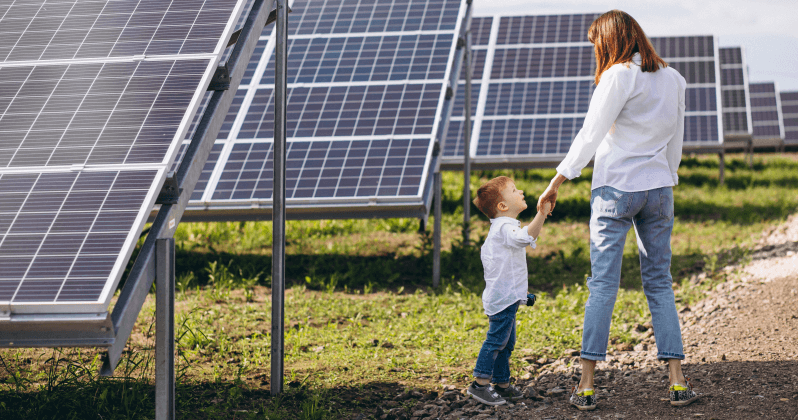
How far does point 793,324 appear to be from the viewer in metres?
5.02

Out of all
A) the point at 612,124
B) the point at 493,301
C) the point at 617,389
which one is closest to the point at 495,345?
the point at 493,301

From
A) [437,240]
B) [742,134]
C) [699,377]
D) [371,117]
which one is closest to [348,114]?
[371,117]

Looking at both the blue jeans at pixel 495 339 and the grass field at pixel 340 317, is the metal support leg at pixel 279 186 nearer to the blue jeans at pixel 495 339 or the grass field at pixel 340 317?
the grass field at pixel 340 317

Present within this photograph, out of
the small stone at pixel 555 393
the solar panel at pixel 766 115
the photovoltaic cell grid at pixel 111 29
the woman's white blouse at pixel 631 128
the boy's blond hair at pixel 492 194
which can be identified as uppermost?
the solar panel at pixel 766 115

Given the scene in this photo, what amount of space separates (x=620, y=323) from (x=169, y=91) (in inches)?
160

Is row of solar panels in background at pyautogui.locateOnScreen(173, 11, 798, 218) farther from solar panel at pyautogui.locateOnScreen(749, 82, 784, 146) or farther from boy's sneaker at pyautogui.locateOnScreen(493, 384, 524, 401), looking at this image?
solar panel at pyautogui.locateOnScreen(749, 82, 784, 146)

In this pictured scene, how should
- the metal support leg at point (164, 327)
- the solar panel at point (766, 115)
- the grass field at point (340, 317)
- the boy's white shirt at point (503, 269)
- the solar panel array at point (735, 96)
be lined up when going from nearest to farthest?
the metal support leg at point (164, 327) → the boy's white shirt at point (503, 269) → the grass field at point (340, 317) → the solar panel array at point (735, 96) → the solar panel at point (766, 115)

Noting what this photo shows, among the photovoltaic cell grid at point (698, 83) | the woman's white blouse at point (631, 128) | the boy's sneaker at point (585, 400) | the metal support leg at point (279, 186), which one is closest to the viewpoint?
the woman's white blouse at point (631, 128)

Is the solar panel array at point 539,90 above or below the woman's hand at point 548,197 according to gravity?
above

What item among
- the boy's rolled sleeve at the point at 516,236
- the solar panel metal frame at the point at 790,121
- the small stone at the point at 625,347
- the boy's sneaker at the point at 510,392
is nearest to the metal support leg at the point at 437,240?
the small stone at the point at 625,347

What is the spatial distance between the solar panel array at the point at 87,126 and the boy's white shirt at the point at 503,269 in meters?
1.79

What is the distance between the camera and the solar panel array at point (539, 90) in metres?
11.0

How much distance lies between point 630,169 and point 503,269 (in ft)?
2.95

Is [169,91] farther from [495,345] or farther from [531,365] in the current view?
[531,365]
